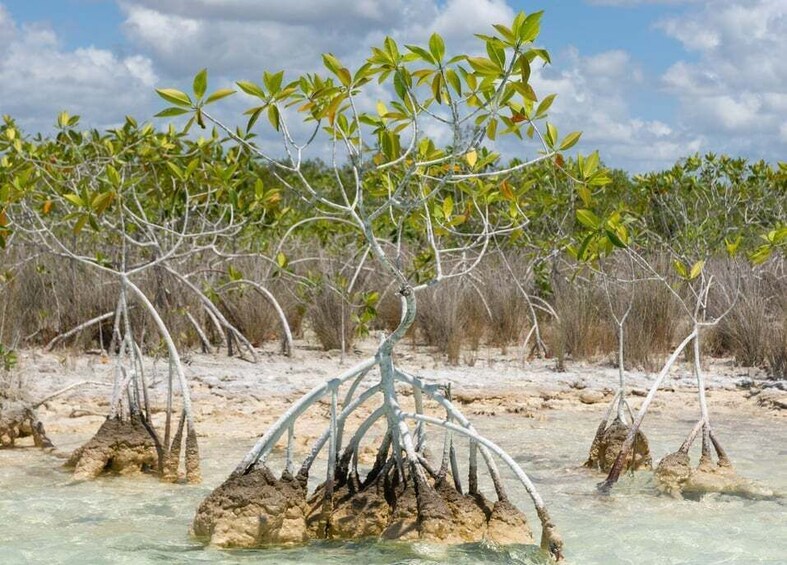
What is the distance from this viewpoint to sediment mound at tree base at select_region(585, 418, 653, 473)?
21.6ft

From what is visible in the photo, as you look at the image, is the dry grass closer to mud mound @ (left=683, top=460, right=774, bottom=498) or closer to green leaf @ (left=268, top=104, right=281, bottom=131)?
mud mound @ (left=683, top=460, right=774, bottom=498)

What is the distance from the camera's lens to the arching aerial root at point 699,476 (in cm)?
614

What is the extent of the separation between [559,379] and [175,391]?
331 cm

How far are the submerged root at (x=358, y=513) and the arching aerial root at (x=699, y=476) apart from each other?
1581mm

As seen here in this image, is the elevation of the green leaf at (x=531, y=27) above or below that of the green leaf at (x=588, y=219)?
above

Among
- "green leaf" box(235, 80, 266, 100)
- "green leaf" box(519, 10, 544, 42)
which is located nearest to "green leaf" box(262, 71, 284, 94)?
"green leaf" box(235, 80, 266, 100)

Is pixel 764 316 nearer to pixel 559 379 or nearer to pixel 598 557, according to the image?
pixel 559 379

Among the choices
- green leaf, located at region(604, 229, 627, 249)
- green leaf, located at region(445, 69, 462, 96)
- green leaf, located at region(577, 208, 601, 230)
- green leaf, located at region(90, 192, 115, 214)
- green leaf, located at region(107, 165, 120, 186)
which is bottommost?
green leaf, located at region(604, 229, 627, 249)

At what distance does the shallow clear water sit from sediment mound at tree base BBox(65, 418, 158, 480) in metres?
0.09

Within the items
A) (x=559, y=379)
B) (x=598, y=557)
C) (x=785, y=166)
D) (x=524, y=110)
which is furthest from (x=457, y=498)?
(x=785, y=166)

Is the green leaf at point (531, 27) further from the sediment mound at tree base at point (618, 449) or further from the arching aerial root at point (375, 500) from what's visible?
the sediment mound at tree base at point (618, 449)

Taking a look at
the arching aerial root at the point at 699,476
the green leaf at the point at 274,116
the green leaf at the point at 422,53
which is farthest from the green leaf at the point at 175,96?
the arching aerial root at the point at 699,476

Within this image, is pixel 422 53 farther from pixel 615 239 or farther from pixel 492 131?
pixel 615 239

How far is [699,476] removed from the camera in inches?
243
